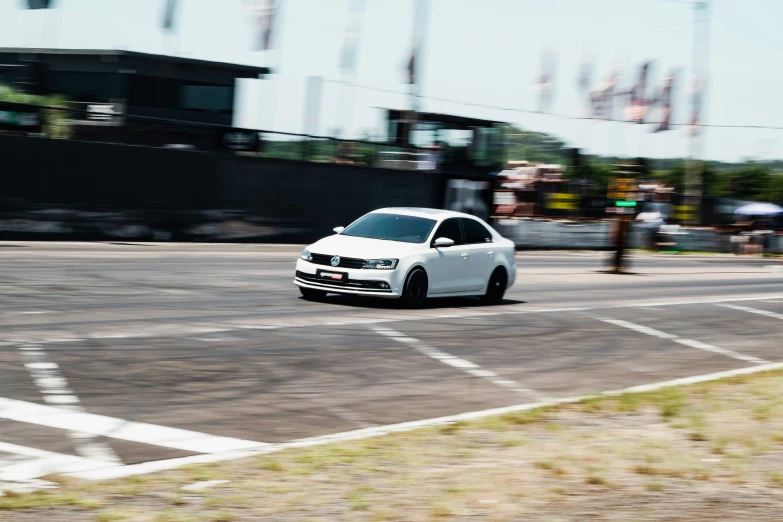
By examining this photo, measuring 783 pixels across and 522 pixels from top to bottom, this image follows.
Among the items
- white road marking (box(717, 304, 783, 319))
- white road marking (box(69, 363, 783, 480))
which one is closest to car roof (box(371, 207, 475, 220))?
white road marking (box(717, 304, 783, 319))

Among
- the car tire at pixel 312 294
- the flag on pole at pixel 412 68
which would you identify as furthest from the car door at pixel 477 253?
the flag on pole at pixel 412 68

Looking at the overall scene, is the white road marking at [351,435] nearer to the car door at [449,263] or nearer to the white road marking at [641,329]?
the white road marking at [641,329]

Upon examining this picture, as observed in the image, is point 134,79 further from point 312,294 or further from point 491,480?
point 491,480

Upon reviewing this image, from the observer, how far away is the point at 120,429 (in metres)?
7.49

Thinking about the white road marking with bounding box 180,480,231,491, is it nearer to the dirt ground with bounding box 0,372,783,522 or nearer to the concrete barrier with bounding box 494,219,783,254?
the dirt ground with bounding box 0,372,783,522

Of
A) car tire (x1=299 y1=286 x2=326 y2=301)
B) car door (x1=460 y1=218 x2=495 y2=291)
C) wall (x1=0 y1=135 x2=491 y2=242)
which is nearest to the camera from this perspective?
car tire (x1=299 y1=286 x2=326 y2=301)

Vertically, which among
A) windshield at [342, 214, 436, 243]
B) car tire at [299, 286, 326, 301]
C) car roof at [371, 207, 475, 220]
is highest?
car roof at [371, 207, 475, 220]

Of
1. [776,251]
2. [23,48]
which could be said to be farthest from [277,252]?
[776,251]

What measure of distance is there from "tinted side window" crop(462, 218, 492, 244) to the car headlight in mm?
2110

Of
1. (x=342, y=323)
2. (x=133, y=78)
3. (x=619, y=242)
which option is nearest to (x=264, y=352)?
(x=342, y=323)

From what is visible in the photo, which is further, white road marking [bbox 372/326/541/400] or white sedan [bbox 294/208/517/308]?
white sedan [bbox 294/208/517/308]

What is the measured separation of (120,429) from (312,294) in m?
9.46

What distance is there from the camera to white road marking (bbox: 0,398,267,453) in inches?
284

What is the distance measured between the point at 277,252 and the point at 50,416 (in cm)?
2109
